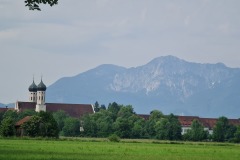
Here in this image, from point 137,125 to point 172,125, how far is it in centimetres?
1281

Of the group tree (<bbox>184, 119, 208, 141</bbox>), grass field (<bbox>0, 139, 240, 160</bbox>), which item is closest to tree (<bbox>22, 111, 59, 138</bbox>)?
grass field (<bbox>0, 139, 240, 160</bbox>)

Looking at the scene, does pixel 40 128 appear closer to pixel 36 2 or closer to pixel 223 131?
pixel 223 131

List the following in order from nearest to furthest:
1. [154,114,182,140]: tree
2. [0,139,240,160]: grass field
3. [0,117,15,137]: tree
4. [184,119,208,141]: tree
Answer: [0,139,240,160]: grass field
[0,117,15,137]: tree
[154,114,182,140]: tree
[184,119,208,141]: tree

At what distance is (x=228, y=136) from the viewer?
16100 centimetres

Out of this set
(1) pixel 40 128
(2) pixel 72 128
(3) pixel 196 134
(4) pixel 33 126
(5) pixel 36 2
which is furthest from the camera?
(2) pixel 72 128

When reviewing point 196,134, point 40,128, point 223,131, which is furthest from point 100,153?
point 223,131

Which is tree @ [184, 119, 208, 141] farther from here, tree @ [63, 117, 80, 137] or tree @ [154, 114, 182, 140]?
tree @ [63, 117, 80, 137]

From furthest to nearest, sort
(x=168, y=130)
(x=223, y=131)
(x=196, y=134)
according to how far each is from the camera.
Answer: (x=223, y=131), (x=196, y=134), (x=168, y=130)

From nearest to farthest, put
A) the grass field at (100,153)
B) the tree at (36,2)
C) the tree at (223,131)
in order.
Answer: the tree at (36,2)
the grass field at (100,153)
the tree at (223,131)

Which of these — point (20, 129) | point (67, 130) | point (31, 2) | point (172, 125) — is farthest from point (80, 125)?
point (31, 2)

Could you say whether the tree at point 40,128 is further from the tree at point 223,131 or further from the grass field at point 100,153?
the tree at point 223,131

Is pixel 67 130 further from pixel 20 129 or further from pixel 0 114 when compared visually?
pixel 20 129

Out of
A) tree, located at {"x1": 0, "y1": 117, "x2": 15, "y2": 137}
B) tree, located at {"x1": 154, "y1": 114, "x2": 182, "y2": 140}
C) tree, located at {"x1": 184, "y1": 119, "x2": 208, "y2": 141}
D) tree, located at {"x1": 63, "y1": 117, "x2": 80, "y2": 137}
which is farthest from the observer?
tree, located at {"x1": 63, "y1": 117, "x2": 80, "y2": 137}

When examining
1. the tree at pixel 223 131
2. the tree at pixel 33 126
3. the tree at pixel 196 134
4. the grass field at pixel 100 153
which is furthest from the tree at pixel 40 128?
the tree at pixel 223 131
